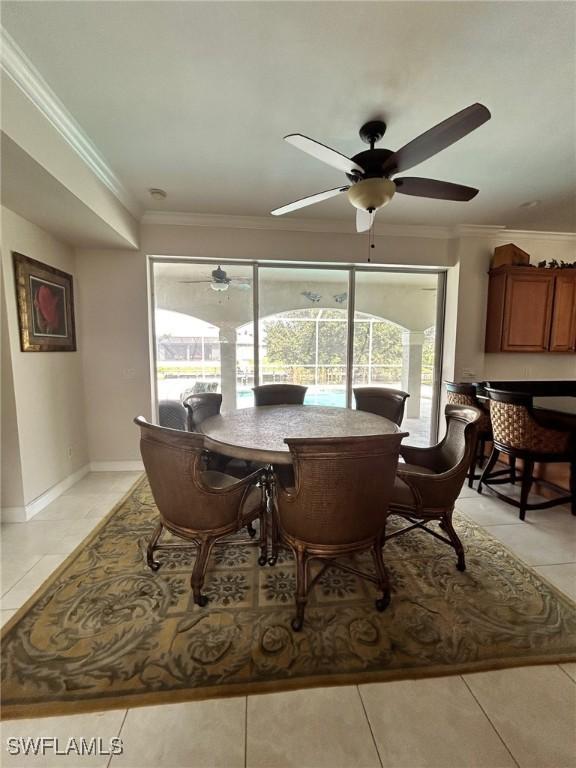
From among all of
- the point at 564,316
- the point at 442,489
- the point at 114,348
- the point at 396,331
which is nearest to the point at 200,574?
the point at 442,489

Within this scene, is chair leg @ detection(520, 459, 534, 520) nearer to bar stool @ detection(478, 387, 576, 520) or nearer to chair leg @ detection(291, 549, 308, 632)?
bar stool @ detection(478, 387, 576, 520)

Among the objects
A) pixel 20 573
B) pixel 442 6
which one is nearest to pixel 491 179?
pixel 442 6

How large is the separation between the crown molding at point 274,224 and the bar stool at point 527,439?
86.6 inches

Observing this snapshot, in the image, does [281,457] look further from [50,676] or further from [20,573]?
[20,573]

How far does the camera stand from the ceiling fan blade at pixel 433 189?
183cm

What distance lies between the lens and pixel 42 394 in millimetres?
2646

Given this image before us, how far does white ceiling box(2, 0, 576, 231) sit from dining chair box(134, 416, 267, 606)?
72.3 inches

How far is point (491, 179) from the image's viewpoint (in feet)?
8.61

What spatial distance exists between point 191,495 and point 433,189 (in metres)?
2.30

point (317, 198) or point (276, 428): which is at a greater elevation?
point (317, 198)

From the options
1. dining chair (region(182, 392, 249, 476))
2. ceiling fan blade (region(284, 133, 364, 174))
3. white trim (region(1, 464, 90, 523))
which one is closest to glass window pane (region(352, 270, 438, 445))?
dining chair (region(182, 392, 249, 476))

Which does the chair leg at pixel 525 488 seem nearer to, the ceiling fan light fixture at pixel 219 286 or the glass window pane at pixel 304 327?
the glass window pane at pixel 304 327

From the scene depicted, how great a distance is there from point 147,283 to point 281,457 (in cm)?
282

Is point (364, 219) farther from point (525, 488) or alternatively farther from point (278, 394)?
point (525, 488)
